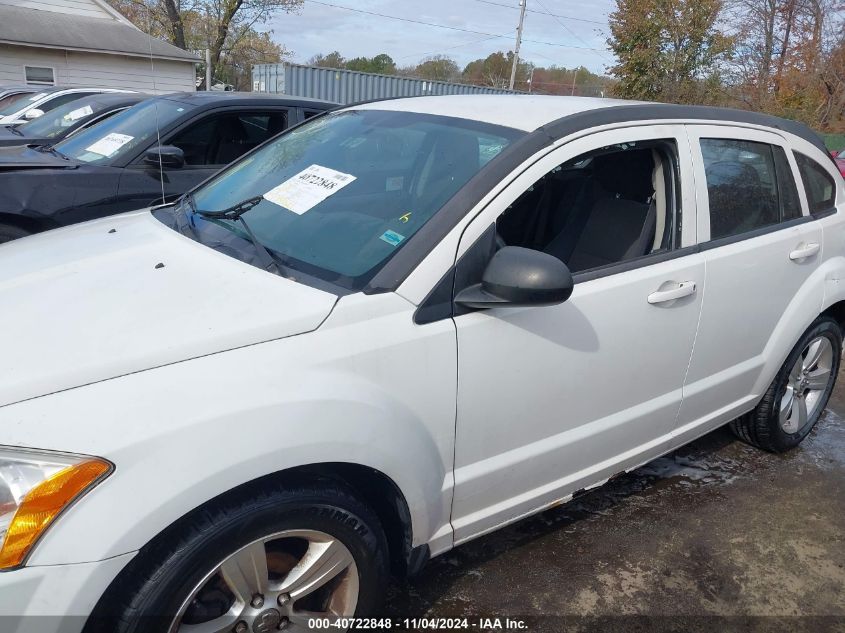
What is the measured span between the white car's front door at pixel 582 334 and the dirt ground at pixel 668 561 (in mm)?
376

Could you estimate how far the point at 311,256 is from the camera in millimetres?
2176

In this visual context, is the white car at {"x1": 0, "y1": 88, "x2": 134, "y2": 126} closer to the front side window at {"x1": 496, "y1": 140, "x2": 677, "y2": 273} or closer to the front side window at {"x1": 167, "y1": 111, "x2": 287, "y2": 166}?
the front side window at {"x1": 167, "y1": 111, "x2": 287, "y2": 166}

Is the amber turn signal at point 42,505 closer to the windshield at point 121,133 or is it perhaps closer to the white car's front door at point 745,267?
the white car's front door at point 745,267

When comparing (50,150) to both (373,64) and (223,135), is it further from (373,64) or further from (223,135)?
(373,64)

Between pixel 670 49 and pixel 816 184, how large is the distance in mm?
20335

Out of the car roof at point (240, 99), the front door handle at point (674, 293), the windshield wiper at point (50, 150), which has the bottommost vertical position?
the windshield wiper at point (50, 150)

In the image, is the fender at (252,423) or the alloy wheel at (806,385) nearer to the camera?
the fender at (252,423)

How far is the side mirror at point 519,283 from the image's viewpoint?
77.2 inches

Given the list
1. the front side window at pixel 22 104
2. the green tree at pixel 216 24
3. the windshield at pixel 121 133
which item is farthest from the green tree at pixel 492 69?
the windshield at pixel 121 133

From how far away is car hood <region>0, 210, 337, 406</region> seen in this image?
1.64 metres

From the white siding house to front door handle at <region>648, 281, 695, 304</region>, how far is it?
796 inches

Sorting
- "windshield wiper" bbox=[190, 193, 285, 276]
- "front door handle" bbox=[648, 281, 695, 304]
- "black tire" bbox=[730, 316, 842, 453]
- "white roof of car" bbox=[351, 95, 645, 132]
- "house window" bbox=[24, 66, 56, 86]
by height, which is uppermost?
"white roof of car" bbox=[351, 95, 645, 132]

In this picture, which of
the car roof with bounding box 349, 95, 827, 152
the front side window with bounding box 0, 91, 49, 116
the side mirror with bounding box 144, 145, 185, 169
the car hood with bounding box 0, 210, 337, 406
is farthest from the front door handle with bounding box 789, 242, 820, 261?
the front side window with bounding box 0, 91, 49, 116

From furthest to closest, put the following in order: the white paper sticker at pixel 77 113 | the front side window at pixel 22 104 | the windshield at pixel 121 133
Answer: the front side window at pixel 22 104
the white paper sticker at pixel 77 113
the windshield at pixel 121 133
